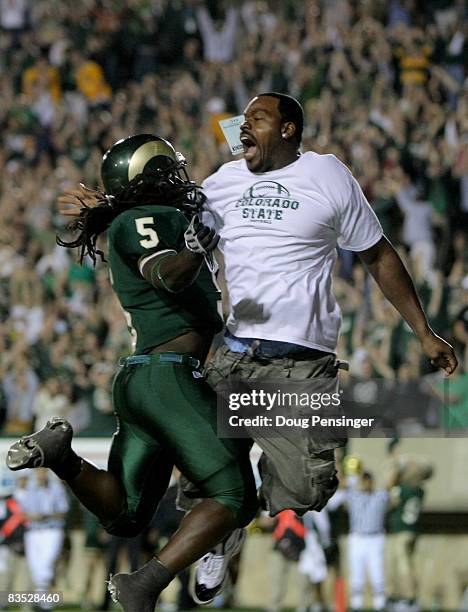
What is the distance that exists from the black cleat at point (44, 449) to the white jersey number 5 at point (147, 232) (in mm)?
761

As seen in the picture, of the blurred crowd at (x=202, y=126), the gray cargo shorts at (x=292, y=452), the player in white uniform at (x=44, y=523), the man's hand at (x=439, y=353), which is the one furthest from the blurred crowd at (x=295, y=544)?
the man's hand at (x=439, y=353)

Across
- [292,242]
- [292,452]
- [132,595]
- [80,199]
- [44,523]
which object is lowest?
[44,523]

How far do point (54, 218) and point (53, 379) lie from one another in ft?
8.50

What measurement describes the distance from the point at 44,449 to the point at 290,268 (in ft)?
3.93

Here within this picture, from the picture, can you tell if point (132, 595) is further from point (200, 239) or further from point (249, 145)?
point (249, 145)

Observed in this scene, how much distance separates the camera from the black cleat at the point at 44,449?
5371 millimetres

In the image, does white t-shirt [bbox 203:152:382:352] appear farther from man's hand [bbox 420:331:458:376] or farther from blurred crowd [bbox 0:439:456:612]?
Result: blurred crowd [bbox 0:439:456:612]

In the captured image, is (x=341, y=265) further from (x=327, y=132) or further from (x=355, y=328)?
(x=327, y=132)

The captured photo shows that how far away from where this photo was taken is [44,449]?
5.42 m

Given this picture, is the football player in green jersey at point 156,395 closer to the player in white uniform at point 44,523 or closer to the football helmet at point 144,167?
the football helmet at point 144,167

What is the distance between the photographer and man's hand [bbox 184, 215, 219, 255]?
518 cm

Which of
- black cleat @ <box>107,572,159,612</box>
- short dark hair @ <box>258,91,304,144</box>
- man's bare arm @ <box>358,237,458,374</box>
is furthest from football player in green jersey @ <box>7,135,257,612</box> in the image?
man's bare arm @ <box>358,237,458,374</box>

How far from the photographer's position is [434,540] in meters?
10.9

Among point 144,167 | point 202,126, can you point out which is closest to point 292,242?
point 144,167
